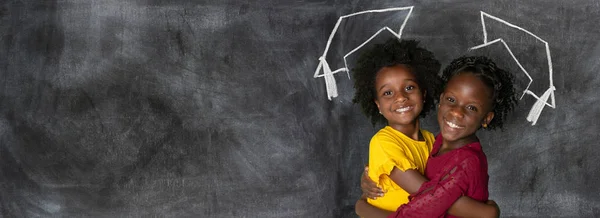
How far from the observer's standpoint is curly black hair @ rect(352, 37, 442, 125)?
7.20 feet

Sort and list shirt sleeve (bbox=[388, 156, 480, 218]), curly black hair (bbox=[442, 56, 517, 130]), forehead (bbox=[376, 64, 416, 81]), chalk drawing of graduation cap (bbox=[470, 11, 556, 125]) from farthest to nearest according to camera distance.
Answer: chalk drawing of graduation cap (bbox=[470, 11, 556, 125]), forehead (bbox=[376, 64, 416, 81]), curly black hair (bbox=[442, 56, 517, 130]), shirt sleeve (bbox=[388, 156, 480, 218])

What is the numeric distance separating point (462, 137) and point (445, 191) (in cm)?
19

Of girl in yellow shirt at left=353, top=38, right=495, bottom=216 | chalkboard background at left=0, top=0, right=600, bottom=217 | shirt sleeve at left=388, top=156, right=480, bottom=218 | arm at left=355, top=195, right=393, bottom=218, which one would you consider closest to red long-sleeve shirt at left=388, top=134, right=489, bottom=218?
shirt sleeve at left=388, top=156, right=480, bottom=218

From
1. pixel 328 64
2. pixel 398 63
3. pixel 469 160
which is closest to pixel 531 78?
pixel 328 64

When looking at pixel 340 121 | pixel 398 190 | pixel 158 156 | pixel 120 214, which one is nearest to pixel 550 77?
pixel 340 121

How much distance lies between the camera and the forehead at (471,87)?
6.34 feet

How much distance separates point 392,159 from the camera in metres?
2.05

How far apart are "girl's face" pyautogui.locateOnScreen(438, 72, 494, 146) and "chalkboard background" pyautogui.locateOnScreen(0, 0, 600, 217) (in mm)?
981

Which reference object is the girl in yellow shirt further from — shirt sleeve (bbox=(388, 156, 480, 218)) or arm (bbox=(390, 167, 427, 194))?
shirt sleeve (bbox=(388, 156, 480, 218))

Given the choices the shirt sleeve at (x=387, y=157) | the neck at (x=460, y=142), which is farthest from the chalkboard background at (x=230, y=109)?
the neck at (x=460, y=142)

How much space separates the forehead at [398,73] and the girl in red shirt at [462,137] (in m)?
0.13

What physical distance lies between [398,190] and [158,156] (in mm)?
1178

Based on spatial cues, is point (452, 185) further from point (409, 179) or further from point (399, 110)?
point (399, 110)

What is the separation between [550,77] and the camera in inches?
114
